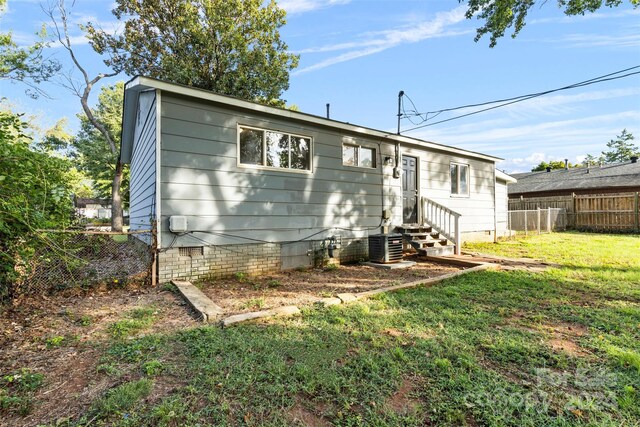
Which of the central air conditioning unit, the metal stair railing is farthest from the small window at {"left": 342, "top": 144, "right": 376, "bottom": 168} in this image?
the metal stair railing

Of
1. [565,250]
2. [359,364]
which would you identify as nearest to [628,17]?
[565,250]

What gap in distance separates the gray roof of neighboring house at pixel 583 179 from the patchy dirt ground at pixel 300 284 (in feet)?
63.9

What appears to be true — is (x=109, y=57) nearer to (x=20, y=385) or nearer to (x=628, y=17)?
(x=20, y=385)

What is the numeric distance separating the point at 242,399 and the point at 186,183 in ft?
14.3

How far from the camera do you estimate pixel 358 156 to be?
8.22 metres

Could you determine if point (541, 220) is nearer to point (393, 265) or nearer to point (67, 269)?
point (393, 265)

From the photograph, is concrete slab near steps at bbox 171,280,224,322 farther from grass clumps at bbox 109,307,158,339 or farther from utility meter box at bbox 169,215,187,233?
utility meter box at bbox 169,215,187,233

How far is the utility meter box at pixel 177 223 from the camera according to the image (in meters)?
5.33

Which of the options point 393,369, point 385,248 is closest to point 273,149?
point 385,248

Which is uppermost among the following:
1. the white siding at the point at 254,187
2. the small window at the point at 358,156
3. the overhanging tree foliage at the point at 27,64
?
the overhanging tree foliage at the point at 27,64

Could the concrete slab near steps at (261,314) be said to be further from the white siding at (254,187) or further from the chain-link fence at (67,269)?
the white siding at (254,187)

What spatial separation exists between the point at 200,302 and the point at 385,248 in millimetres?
4601

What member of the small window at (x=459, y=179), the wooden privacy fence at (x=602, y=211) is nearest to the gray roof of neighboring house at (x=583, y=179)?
the wooden privacy fence at (x=602, y=211)

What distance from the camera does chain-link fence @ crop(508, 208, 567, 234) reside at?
15352mm
